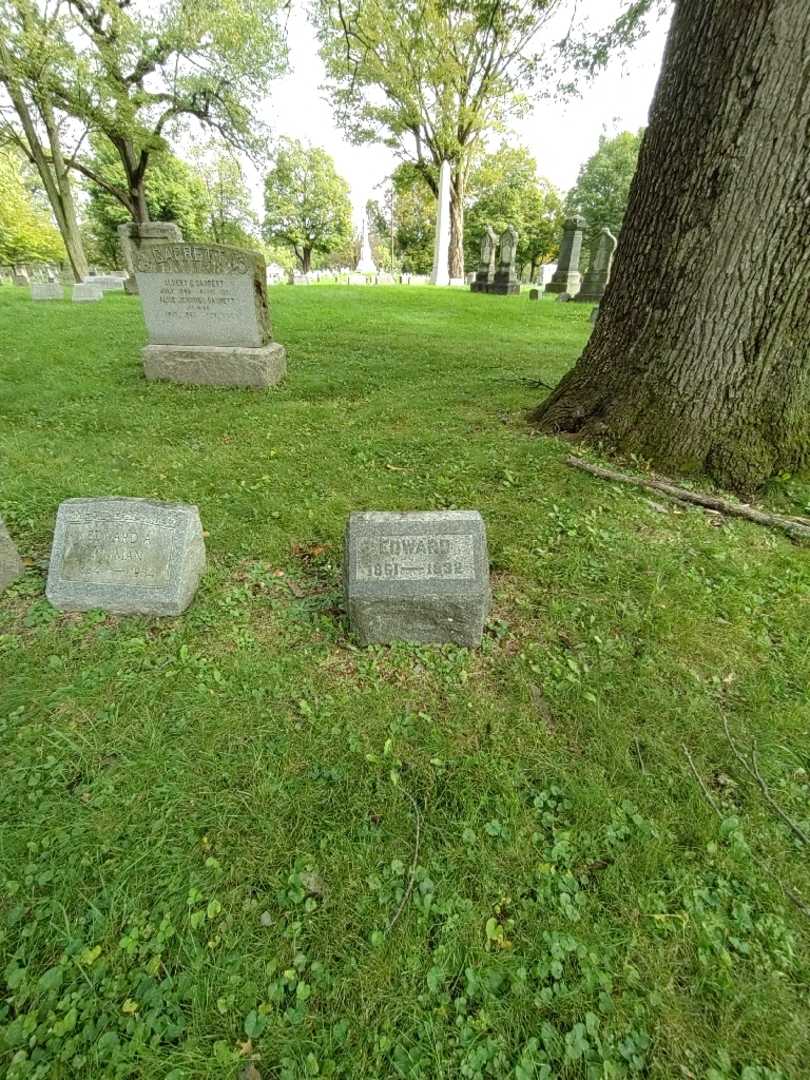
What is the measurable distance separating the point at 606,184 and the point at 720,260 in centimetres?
5384

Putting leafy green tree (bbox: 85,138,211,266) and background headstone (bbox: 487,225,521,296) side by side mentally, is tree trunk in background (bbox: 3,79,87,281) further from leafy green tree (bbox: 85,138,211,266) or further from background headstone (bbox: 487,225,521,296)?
background headstone (bbox: 487,225,521,296)

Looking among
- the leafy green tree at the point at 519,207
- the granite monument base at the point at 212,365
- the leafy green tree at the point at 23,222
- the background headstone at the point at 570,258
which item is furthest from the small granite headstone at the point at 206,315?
the leafy green tree at the point at 23,222

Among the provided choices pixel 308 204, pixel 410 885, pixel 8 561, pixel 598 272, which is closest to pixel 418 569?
pixel 410 885

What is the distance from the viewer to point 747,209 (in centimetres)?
337

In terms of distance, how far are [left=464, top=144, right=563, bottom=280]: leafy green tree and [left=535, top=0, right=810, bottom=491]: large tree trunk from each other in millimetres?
34460

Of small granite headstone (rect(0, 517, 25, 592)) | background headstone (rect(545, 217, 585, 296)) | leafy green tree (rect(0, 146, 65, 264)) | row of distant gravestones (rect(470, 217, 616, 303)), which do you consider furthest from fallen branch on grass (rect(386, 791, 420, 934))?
leafy green tree (rect(0, 146, 65, 264))

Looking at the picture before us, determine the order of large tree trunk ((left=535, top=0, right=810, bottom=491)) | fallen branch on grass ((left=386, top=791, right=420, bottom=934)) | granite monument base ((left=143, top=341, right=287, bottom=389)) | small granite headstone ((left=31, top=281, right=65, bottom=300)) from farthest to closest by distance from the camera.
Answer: small granite headstone ((left=31, top=281, right=65, bottom=300))
granite monument base ((left=143, top=341, right=287, bottom=389))
large tree trunk ((left=535, top=0, right=810, bottom=491))
fallen branch on grass ((left=386, top=791, right=420, bottom=934))

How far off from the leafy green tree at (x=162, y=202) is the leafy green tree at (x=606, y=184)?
3255 centimetres

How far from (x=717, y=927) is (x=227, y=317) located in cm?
729

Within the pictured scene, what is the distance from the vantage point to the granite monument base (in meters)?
6.48

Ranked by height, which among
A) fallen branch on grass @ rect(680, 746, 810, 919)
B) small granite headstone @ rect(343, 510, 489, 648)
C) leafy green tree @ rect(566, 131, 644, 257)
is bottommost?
fallen branch on grass @ rect(680, 746, 810, 919)

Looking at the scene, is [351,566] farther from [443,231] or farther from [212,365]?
[443,231]

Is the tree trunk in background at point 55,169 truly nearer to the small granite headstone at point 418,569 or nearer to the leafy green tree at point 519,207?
the leafy green tree at point 519,207

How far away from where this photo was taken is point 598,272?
16516mm
